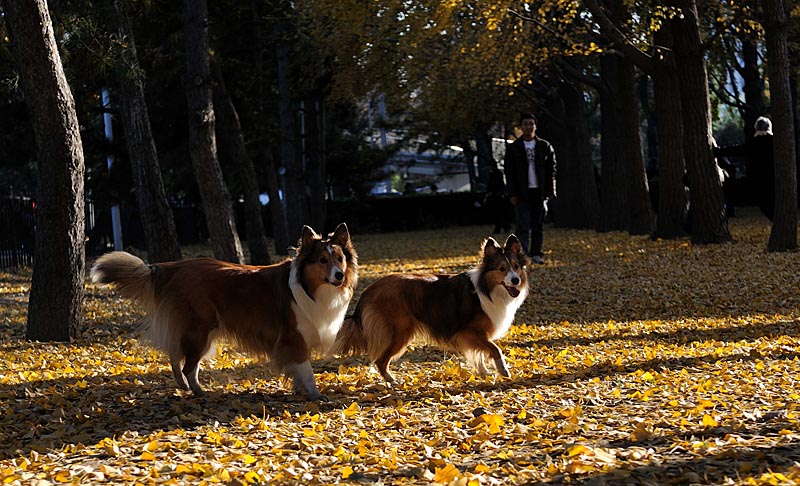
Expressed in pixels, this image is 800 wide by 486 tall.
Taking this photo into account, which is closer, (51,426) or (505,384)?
(51,426)

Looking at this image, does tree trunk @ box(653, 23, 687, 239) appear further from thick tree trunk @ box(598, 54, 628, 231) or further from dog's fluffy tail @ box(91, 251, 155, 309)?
dog's fluffy tail @ box(91, 251, 155, 309)

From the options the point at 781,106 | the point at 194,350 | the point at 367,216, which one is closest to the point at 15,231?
the point at 781,106

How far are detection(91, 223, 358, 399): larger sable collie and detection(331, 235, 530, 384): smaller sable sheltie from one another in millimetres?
573

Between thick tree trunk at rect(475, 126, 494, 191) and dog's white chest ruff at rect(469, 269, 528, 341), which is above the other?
thick tree trunk at rect(475, 126, 494, 191)

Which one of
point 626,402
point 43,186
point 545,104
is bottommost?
point 626,402

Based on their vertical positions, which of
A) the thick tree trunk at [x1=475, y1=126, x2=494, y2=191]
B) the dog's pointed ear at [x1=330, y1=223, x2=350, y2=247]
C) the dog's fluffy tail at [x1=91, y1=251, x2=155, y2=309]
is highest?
the thick tree trunk at [x1=475, y1=126, x2=494, y2=191]

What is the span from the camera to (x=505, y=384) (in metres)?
8.67

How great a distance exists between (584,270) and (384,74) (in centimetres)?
1447

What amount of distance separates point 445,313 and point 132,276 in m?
2.54

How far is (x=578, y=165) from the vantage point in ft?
107

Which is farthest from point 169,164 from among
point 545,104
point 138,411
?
point 138,411

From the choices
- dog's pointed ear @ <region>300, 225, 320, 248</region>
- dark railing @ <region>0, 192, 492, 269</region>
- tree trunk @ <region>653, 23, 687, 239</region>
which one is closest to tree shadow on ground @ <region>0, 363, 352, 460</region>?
dog's pointed ear @ <region>300, 225, 320, 248</region>

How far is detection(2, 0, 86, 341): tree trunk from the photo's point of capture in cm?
1157

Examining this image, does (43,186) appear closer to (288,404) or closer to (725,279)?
(288,404)
